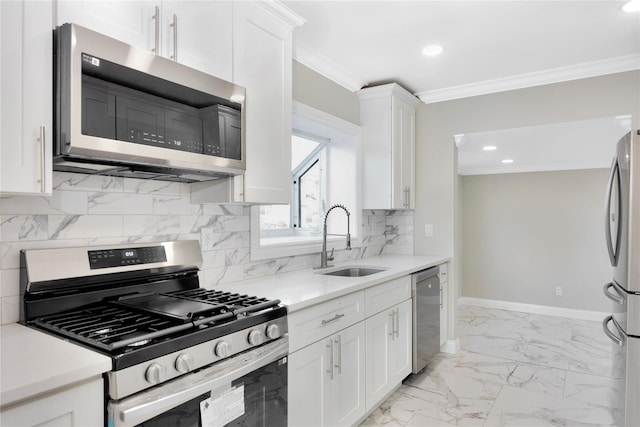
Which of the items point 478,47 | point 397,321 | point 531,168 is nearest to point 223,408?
point 397,321

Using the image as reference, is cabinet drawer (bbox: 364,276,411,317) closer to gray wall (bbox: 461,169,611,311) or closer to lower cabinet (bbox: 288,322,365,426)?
lower cabinet (bbox: 288,322,365,426)

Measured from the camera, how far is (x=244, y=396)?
58.1 inches

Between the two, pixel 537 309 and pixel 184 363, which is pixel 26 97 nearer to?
pixel 184 363

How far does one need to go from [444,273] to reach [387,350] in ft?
4.23

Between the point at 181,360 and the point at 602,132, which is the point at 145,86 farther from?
the point at 602,132

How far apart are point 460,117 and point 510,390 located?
2.34 m

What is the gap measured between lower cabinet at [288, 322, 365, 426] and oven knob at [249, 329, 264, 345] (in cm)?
29

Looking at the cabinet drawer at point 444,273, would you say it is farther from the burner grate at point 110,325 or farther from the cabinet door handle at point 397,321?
the burner grate at point 110,325

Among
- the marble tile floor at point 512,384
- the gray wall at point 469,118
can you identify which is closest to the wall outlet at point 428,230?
the gray wall at point 469,118

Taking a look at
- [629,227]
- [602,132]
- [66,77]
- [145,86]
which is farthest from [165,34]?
[602,132]

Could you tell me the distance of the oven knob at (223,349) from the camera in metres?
1.36

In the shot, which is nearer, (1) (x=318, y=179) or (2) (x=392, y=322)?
(2) (x=392, y=322)

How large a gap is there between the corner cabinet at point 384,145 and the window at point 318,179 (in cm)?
14

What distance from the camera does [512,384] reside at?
302cm
